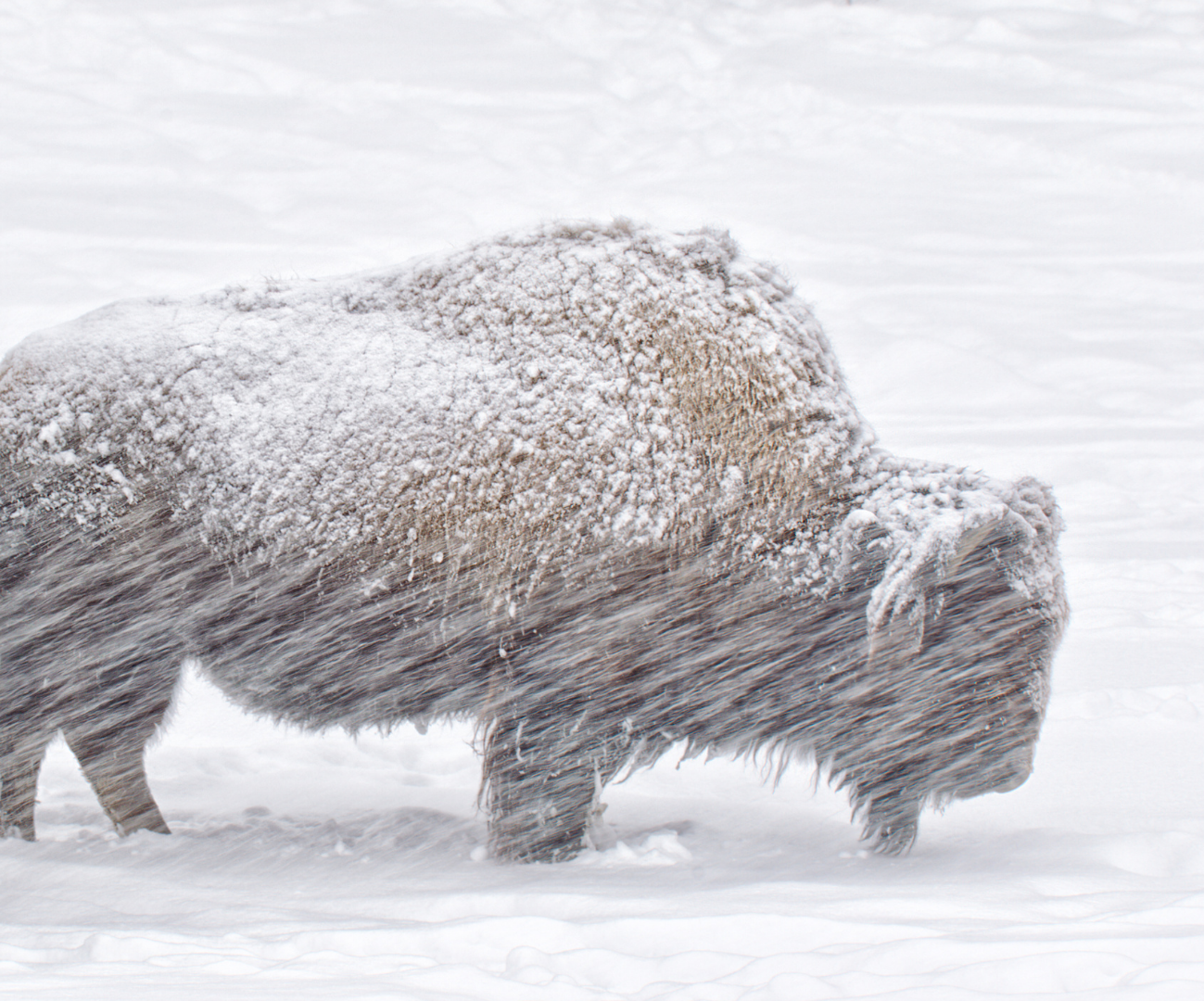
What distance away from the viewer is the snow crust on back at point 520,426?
2375mm

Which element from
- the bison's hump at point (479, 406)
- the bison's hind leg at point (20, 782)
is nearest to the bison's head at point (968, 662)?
the bison's hump at point (479, 406)

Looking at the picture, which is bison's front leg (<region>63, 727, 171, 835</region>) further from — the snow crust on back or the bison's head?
the bison's head

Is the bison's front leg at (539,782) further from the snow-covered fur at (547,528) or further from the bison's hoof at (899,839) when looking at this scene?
the bison's hoof at (899,839)

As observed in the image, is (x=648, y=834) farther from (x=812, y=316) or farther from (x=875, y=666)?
(x=812, y=316)

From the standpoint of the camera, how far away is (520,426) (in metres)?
2.40

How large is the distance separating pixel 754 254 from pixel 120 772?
24.8 ft

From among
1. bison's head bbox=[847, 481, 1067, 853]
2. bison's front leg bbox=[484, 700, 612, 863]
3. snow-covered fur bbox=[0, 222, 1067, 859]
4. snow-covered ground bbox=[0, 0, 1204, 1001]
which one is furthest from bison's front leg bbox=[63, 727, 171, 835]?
bison's head bbox=[847, 481, 1067, 853]

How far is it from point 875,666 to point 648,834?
2.42ft

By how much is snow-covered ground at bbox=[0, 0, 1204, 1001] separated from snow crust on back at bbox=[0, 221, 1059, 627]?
28.9 inches

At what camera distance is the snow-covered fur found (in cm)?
238

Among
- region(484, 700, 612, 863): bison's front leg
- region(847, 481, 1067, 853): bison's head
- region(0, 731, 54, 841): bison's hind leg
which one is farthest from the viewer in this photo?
region(0, 731, 54, 841): bison's hind leg

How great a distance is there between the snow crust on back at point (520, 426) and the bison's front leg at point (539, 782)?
1.19 ft

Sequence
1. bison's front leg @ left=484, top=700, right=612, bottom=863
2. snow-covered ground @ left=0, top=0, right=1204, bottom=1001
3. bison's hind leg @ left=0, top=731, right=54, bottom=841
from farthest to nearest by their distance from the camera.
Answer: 1. bison's hind leg @ left=0, top=731, right=54, bottom=841
2. bison's front leg @ left=484, top=700, right=612, bottom=863
3. snow-covered ground @ left=0, top=0, right=1204, bottom=1001

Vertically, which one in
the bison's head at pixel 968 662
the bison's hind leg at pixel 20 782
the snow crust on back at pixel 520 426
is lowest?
the bison's hind leg at pixel 20 782
